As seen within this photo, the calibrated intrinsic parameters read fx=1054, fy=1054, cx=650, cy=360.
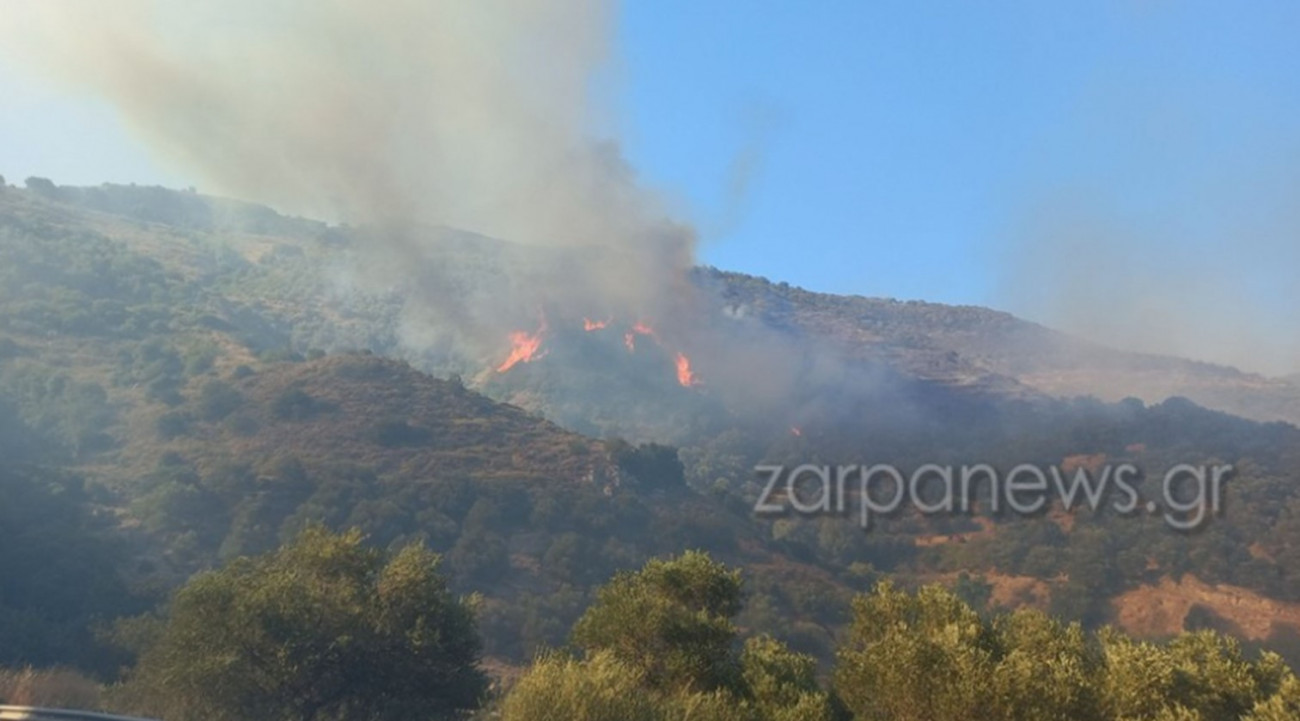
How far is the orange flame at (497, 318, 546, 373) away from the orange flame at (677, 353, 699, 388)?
20412 mm

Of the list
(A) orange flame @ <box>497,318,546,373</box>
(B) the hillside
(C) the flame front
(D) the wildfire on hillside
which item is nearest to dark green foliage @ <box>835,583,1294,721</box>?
(B) the hillside

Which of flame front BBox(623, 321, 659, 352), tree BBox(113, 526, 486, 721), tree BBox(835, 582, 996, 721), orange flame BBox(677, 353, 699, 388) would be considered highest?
flame front BBox(623, 321, 659, 352)

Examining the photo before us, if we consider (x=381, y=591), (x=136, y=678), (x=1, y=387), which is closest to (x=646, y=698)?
(x=381, y=591)

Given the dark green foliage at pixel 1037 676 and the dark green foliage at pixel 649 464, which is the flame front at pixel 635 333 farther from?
the dark green foliage at pixel 1037 676

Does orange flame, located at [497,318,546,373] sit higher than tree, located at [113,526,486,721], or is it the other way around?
orange flame, located at [497,318,546,373]

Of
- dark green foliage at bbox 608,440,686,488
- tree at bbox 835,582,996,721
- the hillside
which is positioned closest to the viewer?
tree at bbox 835,582,996,721

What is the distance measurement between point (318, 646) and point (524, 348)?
13242 centimetres

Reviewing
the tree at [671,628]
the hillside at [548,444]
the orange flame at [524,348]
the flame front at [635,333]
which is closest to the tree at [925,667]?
the tree at [671,628]

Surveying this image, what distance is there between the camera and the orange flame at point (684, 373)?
507 ft

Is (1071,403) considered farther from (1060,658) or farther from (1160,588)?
(1060,658)

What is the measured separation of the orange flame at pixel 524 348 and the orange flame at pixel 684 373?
2041cm

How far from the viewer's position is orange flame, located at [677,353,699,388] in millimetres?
154450

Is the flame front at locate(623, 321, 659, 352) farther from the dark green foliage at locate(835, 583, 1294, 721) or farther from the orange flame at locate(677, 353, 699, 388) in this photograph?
the dark green foliage at locate(835, 583, 1294, 721)

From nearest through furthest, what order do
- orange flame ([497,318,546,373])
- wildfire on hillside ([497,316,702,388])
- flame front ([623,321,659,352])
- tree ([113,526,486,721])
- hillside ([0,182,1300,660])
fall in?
tree ([113,526,486,721]), hillside ([0,182,1300,660]), wildfire on hillside ([497,316,702,388]), orange flame ([497,318,546,373]), flame front ([623,321,659,352])
